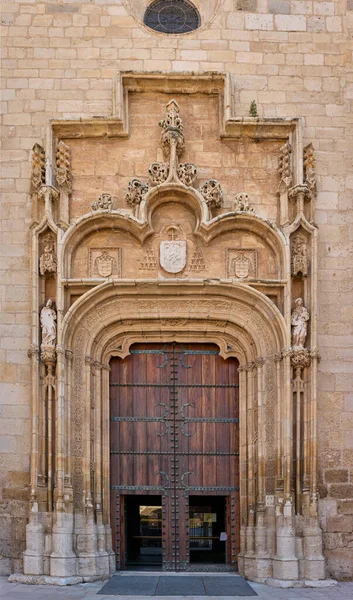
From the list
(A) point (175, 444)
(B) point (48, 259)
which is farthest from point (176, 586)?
(B) point (48, 259)

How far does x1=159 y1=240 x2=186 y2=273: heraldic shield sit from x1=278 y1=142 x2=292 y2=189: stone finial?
149 centimetres

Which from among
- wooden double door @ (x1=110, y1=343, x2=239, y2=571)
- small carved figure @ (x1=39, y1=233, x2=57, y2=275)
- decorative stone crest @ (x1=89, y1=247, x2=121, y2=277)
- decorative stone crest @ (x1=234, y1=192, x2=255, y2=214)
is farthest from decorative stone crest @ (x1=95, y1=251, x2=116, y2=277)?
decorative stone crest @ (x1=234, y1=192, x2=255, y2=214)

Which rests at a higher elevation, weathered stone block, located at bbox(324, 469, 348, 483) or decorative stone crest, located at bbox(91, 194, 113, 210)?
decorative stone crest, located at bbox(91, 194, 113, 210)

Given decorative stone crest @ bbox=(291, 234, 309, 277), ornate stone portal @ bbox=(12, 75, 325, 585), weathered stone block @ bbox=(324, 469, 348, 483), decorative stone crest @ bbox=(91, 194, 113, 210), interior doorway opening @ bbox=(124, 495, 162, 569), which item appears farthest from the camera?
interior doorway opening @ bbox=(124, 495, 162, 569)

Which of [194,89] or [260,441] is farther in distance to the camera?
[194,89]

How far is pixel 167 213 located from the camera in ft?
31.2

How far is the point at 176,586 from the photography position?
839 centimetres

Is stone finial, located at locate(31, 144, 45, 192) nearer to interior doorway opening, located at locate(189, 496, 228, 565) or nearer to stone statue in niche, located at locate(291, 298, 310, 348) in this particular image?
stone statue in niche, located at locate(291, 298, 310, 348)

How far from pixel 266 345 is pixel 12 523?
3722 millimetres

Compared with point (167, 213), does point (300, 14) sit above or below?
above

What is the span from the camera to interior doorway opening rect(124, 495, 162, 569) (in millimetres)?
9656

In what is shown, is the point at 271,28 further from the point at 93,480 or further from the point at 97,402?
the point at 93,480

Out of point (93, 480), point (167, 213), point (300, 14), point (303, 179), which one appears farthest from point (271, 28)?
point (93, 480)

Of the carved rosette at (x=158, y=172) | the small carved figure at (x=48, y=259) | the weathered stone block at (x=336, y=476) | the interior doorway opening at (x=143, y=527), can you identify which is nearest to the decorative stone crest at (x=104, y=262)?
the small carved figure at (x=48, y=259)
